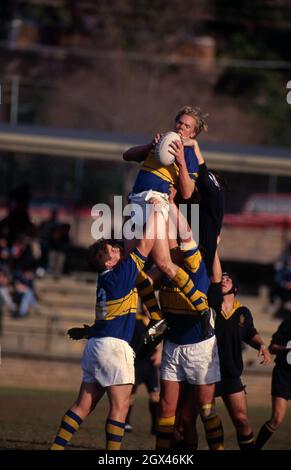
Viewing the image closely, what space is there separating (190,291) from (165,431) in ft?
3.85

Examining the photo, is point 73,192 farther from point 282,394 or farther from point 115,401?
point 115,401

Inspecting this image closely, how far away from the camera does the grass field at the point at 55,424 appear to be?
11117 mm

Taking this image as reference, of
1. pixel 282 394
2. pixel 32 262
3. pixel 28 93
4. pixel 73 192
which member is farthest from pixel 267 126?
pixel 282 394

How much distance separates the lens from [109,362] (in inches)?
334

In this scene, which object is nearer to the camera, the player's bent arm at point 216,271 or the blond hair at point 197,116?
the blond hair at point 197,116

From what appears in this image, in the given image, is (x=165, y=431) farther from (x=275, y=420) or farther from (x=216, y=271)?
(x=275, y=420)

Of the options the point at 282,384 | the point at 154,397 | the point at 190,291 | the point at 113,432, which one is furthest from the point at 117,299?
the point at 154,397

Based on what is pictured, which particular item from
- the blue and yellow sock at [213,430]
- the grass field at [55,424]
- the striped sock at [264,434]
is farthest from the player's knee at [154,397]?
the blue and yellow sock at [213,430]

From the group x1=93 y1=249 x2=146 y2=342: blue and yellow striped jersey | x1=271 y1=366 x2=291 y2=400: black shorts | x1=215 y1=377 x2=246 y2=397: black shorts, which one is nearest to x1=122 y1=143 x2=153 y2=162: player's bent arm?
x1=93 y1=249 x2=146 y2=342: blue and yellow striped jersey

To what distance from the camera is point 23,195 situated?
20.8m

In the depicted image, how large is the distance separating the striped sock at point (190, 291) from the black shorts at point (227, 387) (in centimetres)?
105

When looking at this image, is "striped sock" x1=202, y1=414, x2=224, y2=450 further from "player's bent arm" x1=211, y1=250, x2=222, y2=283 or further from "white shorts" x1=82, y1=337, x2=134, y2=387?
"player's bent arm" x1=211, y1=250, x2=222, y2=283

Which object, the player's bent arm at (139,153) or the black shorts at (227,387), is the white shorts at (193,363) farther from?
the player's bent arm at (139,153)

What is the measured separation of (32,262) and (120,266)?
14088 mm
